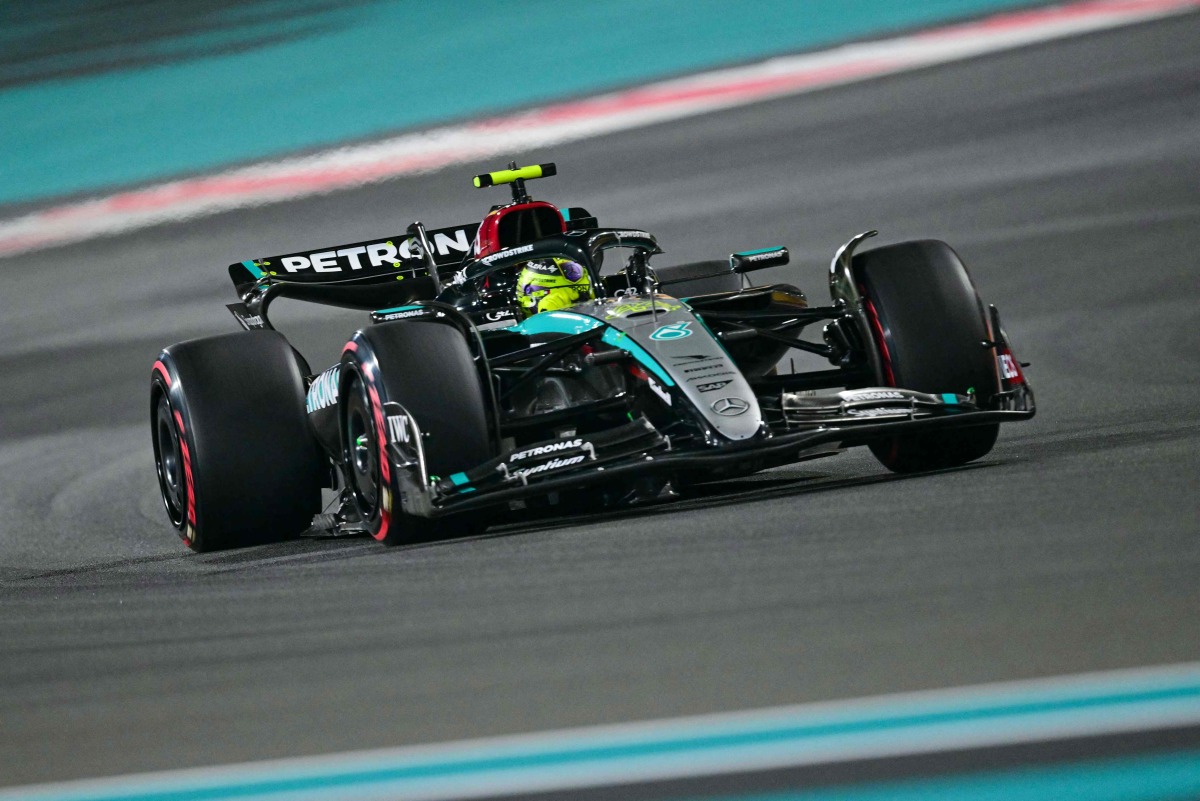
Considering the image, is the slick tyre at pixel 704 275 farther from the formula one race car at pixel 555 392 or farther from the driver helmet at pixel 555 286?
the driver helmet at pixel 555 286

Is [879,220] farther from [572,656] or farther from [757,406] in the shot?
[572,656]

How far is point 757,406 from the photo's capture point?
7.81m

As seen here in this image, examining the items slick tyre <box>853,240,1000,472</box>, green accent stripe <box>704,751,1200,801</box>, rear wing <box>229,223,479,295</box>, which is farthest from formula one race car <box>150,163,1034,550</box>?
green accent stripe <box>704,751,1200,801</box>

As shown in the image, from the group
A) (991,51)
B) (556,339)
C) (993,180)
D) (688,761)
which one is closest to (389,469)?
(556,339)

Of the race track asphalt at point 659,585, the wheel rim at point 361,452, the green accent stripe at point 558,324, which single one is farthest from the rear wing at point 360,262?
the wheel rim at point 361,452

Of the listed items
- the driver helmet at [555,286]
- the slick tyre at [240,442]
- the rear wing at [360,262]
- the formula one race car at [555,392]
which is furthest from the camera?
the rear wing at [360,262]

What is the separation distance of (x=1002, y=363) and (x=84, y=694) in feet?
15.8

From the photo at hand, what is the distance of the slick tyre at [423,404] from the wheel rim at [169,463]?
165cm

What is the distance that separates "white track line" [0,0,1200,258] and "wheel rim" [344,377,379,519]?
37.5 ft

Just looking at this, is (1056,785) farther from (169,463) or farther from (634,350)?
(169,463)

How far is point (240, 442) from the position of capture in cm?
942

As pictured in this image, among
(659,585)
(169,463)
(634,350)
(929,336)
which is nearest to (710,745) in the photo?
(659,585)

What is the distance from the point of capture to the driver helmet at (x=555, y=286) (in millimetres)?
9500

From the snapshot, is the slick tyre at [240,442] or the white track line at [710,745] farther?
the slick tyre at [240,442]
